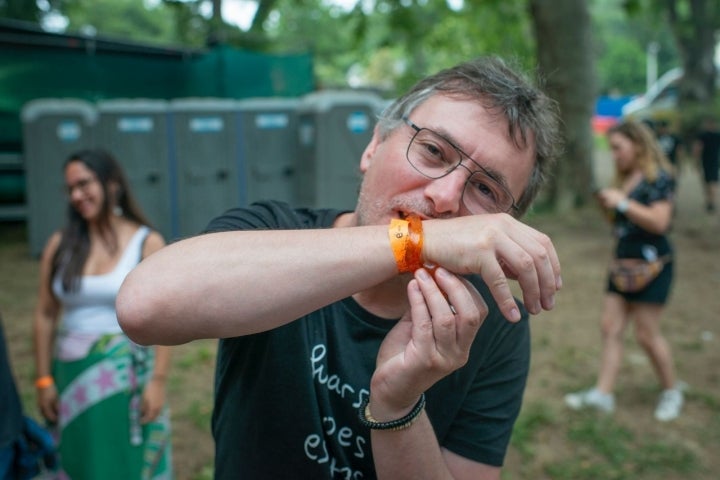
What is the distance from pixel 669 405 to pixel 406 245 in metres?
4.36

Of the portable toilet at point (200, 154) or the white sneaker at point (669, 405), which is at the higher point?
the portable toilet at point (200, 154)

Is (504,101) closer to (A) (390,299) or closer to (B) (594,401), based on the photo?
(A) (390,299)

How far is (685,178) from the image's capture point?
63.7 feet

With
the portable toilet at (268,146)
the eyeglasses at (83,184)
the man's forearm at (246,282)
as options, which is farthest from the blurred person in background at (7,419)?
the portable toilet at (268,146)

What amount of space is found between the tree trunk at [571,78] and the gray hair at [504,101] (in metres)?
9.98

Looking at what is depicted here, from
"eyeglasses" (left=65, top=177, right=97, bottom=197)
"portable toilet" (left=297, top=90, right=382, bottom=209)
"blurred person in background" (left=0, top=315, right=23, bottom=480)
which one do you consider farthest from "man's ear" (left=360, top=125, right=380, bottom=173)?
"portable toilet" (left=297, top=90, right=382, bottom=209)

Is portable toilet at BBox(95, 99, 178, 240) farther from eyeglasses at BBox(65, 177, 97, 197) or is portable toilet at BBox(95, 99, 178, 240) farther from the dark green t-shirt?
the dark green t-shirt

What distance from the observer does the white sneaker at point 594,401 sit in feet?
16.5

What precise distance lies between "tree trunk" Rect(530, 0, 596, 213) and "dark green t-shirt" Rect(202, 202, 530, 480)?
10.3 metres

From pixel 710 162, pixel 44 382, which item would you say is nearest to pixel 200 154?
pixel 44 382

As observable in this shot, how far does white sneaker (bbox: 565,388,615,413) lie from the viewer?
16.5ft

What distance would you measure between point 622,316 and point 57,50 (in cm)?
1060

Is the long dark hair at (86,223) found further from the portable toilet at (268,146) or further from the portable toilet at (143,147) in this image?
the portable toilet at (268,146)

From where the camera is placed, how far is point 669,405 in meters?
4.95
